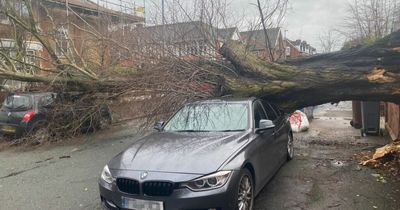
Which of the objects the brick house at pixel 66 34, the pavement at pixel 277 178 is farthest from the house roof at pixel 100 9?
the pavement at pixel 277 178

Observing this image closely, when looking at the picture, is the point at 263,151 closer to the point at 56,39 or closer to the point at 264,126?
the point at 264,126

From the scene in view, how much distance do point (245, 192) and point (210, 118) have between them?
1.57 m

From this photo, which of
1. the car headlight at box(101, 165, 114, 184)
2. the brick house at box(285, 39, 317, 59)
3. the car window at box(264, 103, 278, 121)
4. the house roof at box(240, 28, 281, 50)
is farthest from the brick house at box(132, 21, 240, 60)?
the car headlight at box(101, 165, 114, 184)

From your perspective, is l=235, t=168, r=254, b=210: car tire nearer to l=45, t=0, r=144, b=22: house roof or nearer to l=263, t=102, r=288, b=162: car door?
l=263, t=102, r=288, b=162: car door

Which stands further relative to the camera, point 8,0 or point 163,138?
point 8,0

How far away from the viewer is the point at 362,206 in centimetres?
495

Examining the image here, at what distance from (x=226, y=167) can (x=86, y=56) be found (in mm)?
10222

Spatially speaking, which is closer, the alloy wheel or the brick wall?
the alloy wheel

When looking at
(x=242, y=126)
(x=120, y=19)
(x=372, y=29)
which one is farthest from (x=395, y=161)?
(x=372, y=29)

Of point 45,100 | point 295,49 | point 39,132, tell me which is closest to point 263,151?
point 39,132

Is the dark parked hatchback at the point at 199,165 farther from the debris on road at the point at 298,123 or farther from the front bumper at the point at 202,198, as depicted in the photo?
the debris on road at the point at 298,123

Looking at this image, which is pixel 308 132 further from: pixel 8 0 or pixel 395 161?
pixel 8 0

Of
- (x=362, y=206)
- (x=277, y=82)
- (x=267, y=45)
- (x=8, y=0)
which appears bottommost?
(x=362, y=206)

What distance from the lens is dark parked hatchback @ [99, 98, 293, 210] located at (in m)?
3.87
